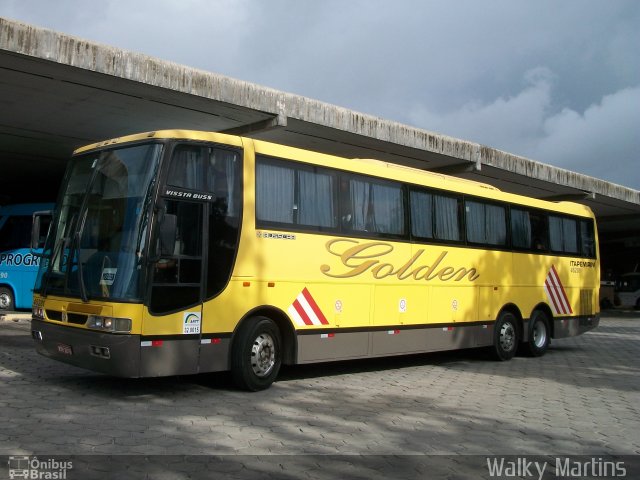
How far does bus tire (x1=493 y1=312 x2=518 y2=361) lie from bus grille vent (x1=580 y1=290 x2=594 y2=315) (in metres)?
2.76

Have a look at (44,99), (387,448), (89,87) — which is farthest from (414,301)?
(44,99)

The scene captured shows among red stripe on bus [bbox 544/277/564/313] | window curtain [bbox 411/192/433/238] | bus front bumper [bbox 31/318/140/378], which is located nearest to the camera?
bus front bumper [bbox 31/318/140/378]

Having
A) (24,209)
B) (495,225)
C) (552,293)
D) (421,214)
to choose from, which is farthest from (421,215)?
(24,209)

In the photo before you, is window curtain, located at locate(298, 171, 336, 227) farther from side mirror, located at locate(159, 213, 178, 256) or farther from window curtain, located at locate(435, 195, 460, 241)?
window curtain, located at locate(435, 195, 460, 241)

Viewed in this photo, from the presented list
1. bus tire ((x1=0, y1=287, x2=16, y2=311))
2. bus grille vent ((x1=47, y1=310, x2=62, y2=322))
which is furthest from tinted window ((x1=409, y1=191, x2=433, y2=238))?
bus tire ((x1=0, y1=287, x2=16, y2=311))

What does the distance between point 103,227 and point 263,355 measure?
2632 mm

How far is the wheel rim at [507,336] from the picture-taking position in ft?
42.2

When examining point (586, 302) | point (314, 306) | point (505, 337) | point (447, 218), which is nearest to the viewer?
point (314, 306)

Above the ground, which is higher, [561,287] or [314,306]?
[561,287]

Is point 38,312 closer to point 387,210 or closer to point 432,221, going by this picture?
point 387,210

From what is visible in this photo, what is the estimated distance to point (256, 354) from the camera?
327 inches

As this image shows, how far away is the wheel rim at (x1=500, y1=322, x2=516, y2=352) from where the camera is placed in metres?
12.9

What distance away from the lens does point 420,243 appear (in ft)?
36.0

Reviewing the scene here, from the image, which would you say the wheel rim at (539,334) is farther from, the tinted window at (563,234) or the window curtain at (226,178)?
the window curtain at (226,178)
